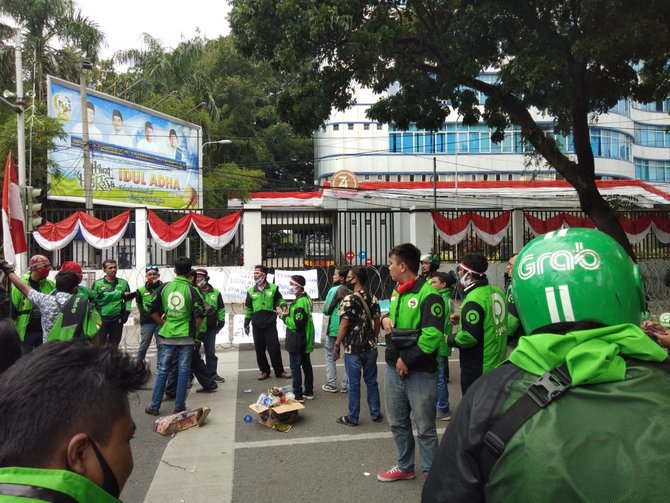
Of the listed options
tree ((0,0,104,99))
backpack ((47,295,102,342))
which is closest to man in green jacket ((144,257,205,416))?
backpack ((47,295,102,342))

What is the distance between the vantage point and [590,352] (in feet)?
4.25

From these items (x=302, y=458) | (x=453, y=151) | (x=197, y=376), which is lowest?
(x=302, y=458)

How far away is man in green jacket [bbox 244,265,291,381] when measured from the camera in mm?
7867

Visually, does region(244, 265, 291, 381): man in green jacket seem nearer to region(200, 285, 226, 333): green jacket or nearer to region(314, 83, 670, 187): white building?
region(200, 285, 226, 333): green jacket

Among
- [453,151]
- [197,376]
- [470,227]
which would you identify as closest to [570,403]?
[197,376]

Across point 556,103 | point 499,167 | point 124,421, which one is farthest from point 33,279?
point 499,167

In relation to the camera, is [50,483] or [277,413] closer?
[50,483]

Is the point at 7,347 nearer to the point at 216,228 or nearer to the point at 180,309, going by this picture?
the point at 180,309

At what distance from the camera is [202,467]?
4.79 meters

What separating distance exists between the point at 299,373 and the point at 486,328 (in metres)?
2.94

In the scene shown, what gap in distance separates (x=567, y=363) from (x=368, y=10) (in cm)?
1124

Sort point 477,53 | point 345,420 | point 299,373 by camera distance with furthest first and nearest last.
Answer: point 477,53 → point 299,373 → point 345,420

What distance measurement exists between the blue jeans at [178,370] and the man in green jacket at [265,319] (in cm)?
170

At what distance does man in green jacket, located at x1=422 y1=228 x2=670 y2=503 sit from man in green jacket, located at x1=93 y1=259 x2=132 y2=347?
7543 mm
